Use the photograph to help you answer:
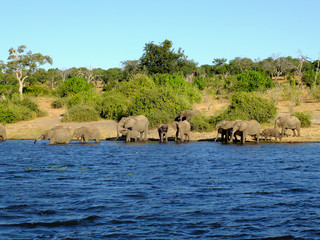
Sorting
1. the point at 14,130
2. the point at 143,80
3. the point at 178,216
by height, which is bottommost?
the point at 178,216

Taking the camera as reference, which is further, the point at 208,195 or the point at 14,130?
the point at 14,130

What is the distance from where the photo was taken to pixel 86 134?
30578mm

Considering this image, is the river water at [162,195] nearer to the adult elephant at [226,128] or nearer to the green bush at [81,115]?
the adult elephant at [226,128]

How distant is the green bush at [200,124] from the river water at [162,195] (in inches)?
349

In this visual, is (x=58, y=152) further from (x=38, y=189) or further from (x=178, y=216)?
(x=178, y=216)

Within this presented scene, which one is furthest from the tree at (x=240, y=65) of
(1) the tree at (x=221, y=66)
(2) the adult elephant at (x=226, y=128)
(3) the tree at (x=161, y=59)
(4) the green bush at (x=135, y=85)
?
(2) the adult elephant at (x=226, y=128)

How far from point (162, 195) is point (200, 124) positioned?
20178 mm

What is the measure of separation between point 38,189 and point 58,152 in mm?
10398

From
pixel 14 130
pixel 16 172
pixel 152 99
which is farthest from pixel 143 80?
pixel 16 172

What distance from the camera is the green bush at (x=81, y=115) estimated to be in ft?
134

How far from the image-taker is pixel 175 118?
123 ft

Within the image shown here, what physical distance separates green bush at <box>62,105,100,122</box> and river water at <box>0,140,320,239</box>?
15.2 metres

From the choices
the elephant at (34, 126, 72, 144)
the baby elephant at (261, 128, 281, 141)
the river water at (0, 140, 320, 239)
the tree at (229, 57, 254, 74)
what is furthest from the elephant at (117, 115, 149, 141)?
the tree at (229, 57, 254, 74)

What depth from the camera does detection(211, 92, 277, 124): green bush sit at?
3472cm
